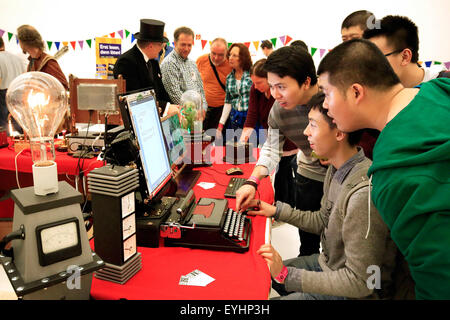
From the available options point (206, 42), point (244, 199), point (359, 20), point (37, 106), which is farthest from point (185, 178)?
point (206, 42)

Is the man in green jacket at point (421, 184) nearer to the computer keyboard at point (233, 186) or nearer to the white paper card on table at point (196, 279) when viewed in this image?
the white paper card on table at point (196, 279)

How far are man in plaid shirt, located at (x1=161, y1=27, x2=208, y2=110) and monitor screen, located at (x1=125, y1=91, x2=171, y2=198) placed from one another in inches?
78.7

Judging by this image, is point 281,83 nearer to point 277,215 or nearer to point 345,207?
point 277,215

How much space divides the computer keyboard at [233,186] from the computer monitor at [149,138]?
0.37 m

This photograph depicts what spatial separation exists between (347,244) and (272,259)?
0.88 feet

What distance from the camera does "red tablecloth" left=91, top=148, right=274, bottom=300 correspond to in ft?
3.27

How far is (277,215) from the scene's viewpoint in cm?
161

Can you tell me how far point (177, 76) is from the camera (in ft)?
11.7

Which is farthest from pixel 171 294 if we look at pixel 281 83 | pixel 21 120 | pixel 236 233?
pixel 281 83

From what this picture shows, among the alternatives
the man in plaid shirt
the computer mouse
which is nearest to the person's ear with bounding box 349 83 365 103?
the computer mouse

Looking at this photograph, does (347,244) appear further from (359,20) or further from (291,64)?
(359,20)

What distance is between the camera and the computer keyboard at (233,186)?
178cm

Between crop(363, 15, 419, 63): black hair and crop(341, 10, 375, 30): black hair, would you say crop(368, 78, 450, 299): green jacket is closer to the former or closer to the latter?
crop(363, 15, 419, 63): black hair

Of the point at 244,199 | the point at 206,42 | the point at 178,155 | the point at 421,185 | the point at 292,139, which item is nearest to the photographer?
the point at 421,185
